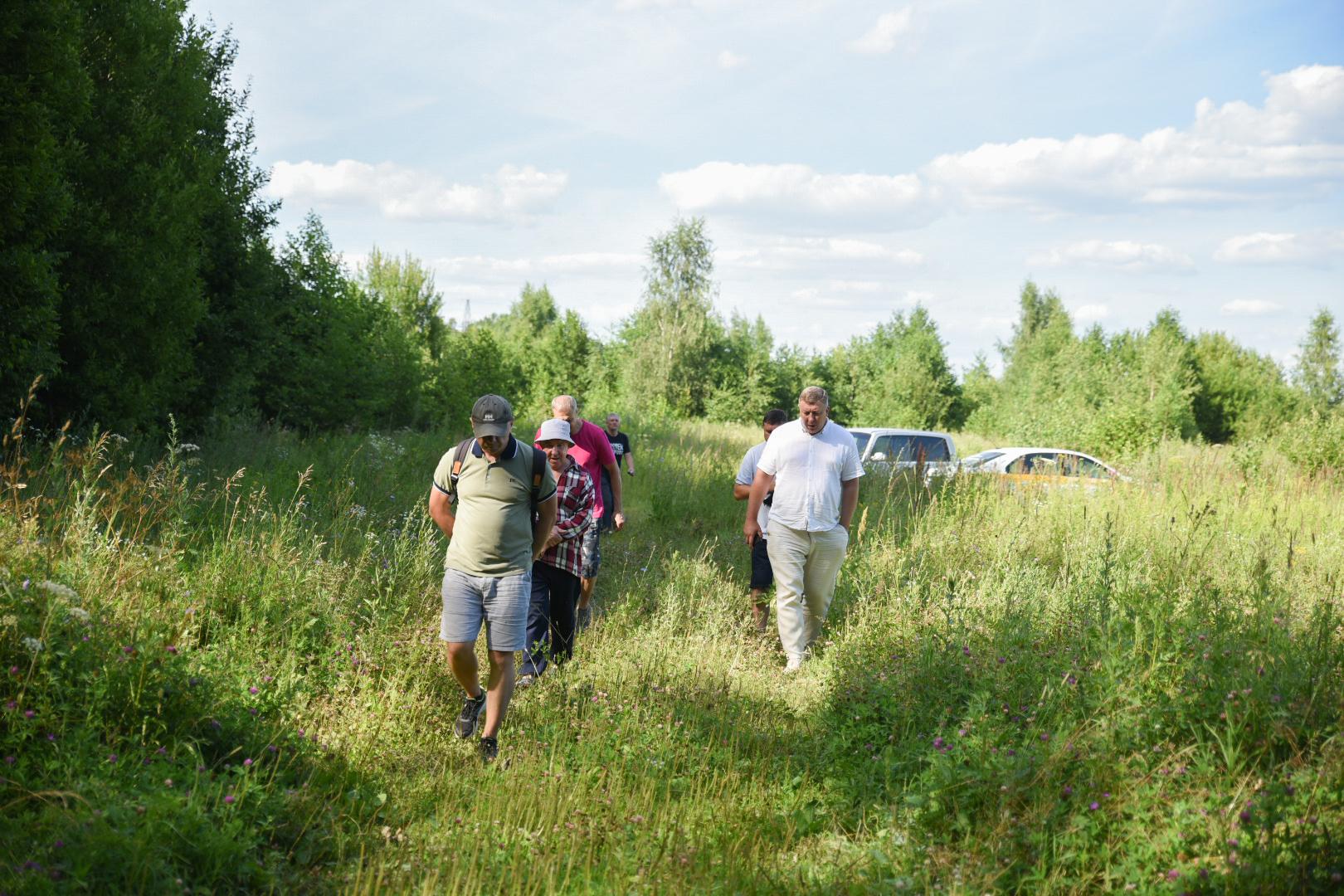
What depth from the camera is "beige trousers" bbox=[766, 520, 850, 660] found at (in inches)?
269

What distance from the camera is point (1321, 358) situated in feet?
167

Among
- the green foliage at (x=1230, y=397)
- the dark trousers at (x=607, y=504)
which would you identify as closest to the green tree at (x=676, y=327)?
the green foliage at (x=1230, y=397)

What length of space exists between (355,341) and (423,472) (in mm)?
8430

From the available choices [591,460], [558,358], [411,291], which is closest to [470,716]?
[591,460]

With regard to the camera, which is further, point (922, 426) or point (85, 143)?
point (922, 426)

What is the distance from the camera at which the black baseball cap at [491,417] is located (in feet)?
16.5

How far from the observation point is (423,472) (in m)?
12.7

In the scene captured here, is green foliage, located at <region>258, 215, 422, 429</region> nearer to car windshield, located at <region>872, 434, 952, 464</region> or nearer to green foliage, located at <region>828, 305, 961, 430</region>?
car windshield, located at <region>872, 434, 952, 464</region>

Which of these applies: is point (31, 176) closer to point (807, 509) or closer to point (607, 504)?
point (607, 504)

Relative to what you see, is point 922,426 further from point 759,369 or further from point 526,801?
point 526,801

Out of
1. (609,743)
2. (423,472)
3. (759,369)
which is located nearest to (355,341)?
(423,472)

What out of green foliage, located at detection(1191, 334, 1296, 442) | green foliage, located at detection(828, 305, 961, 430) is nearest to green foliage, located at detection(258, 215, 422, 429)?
green foliage, located at detection(828, 305, 961, 430)

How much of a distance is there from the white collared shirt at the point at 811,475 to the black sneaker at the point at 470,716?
8.69 feet

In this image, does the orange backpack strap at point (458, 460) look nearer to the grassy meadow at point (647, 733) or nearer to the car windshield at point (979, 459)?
the grassy meadow at point (647, 733)
